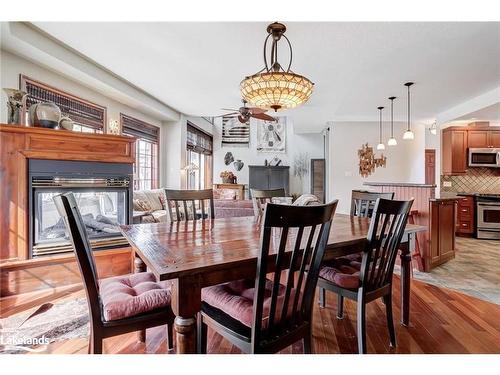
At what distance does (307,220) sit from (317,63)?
108 inches

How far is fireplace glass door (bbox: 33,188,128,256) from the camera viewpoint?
2.60 metres

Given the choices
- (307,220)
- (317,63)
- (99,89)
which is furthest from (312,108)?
(307,220)

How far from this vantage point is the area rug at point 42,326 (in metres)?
1.76

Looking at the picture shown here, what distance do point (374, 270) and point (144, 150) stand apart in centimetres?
524

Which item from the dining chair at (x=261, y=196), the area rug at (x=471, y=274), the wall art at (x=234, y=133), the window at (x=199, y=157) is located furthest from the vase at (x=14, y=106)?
the wall art at (x=234, y=133)

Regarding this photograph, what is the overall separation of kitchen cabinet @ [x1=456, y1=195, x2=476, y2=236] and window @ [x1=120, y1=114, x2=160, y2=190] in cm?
641

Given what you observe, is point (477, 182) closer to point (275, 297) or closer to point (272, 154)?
point (272, 154)

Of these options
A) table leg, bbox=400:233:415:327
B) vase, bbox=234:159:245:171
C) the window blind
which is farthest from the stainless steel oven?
A: the window blind

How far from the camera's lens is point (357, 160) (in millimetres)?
6035

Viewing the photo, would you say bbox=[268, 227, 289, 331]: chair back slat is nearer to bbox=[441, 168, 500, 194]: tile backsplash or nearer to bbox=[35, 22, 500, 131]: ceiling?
bbox=[35, 22, 500, 131]: ceiling

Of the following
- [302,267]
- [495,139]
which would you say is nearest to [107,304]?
[302,267]
